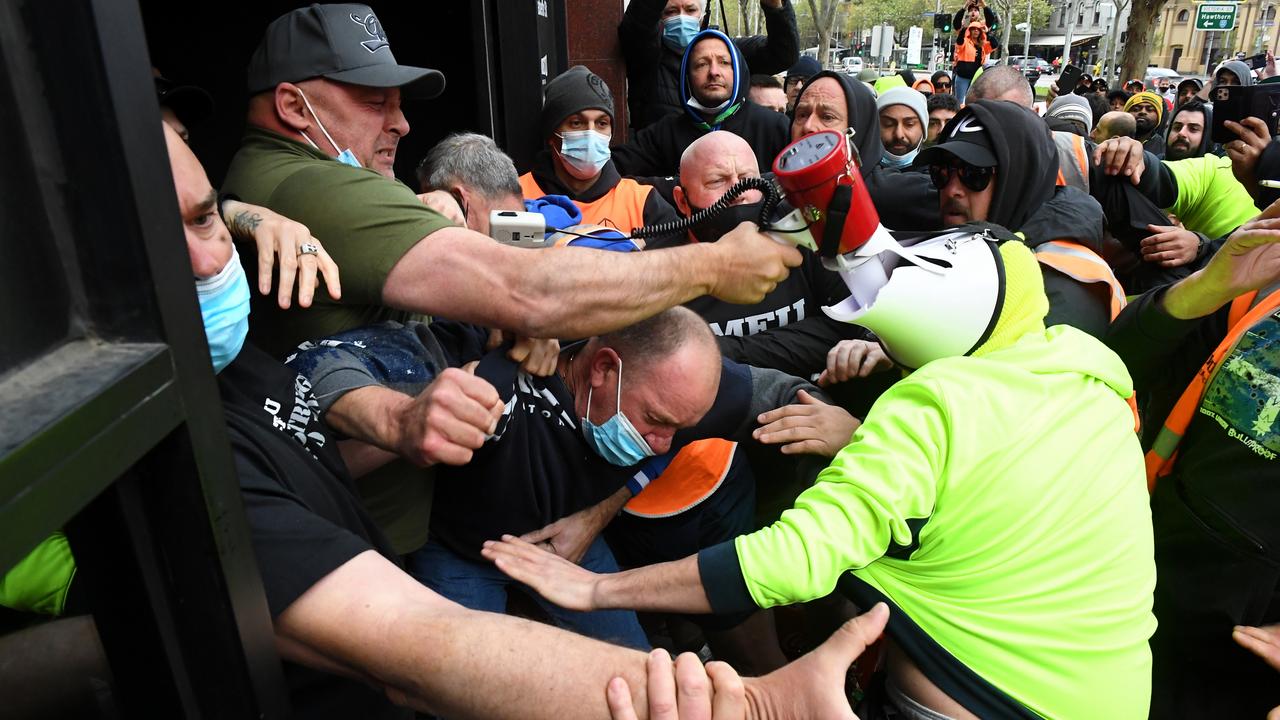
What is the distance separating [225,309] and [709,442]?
159cm

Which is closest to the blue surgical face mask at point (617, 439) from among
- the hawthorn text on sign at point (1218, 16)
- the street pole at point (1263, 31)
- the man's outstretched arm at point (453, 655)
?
the man's outstretched arm at point (453, 655)

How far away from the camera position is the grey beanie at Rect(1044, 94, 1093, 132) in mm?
6877

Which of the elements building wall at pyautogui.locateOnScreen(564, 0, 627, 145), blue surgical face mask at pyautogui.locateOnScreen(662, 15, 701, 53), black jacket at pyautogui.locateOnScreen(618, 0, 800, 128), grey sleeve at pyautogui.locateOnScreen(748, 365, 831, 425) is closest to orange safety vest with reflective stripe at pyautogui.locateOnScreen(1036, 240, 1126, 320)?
grey sleeve at pyautogui.locateOnScreen(748, 365, 831, 425)

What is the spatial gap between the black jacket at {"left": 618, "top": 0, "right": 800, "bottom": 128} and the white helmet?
14.3 feet

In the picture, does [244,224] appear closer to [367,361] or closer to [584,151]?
[367,361]

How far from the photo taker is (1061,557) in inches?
65.1

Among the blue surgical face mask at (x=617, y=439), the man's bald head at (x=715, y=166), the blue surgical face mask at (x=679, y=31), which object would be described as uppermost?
the blue surgical face mask at (x=679, y=31)

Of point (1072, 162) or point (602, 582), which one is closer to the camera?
point (602, 582)

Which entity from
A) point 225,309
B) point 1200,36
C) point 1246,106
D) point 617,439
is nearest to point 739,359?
point 617,439

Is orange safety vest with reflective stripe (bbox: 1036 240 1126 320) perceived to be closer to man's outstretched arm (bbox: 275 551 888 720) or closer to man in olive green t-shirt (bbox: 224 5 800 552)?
man in olive green t-shirt (bbox: 224 5 800 552)

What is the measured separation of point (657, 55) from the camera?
6254mm

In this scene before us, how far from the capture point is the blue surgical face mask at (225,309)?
1.47 meters

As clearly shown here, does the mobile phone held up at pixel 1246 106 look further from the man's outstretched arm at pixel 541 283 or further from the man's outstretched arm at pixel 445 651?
the man's outstretched arm at pixel 445 651

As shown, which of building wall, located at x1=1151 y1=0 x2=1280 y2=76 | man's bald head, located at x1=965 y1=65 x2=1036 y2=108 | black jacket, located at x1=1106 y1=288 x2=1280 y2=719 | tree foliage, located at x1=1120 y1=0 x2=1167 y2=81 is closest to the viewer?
black jacket, located at x1=1106 y1=288 x2=1280 y2=719
